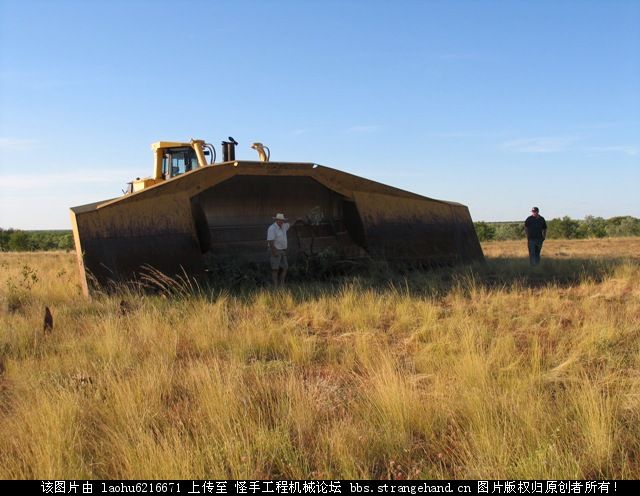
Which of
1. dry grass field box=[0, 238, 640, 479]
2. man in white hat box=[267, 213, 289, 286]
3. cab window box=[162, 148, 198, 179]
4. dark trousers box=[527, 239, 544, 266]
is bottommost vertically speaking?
dry grass field box=[0, 238, 640, 479]

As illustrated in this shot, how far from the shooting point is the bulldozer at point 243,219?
851 cm

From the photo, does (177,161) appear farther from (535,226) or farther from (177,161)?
(535,226)

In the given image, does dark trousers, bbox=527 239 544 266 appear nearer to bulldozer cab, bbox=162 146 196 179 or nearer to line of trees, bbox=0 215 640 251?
bulldozer cab, bbox=162 146 196 179

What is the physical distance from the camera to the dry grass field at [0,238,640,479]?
3.02m

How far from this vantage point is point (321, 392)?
4117 millimetres

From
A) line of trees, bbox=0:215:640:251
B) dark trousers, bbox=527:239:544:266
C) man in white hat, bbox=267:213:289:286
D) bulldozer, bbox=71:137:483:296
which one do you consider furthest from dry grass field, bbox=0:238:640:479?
line of trees, bbox=0:215:640:251

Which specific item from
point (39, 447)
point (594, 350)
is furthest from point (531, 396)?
point (39, 447)

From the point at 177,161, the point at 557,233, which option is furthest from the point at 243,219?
the point at 557,233

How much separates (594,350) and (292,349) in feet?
9.33

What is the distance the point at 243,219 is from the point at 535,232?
7325 millimetres

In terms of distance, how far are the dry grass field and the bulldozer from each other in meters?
1.31

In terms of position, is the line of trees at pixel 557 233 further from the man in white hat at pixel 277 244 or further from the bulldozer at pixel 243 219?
the man in white hat at pixel 277 244

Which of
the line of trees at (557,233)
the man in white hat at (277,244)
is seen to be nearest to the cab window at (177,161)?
the man in white hat at (277,244)

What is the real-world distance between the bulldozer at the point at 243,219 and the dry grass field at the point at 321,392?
1.31 m
